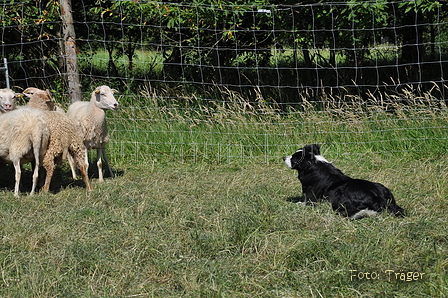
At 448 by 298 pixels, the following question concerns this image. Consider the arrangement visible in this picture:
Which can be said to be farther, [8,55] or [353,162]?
[8,55]

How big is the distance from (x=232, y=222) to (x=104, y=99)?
3.27m

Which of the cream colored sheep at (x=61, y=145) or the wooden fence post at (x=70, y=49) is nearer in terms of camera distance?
the cream colored sheep at (x=61, y=145)

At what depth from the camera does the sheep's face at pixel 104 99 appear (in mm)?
7016

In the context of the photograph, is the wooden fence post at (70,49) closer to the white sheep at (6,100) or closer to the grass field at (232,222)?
the grass field at (232,222)

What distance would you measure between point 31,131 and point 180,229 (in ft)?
8.33

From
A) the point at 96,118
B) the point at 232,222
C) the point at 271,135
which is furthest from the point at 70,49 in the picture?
the point at 232,222

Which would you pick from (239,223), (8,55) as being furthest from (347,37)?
(8,55)

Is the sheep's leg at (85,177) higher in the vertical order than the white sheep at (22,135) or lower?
lower

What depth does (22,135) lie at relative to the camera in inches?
239

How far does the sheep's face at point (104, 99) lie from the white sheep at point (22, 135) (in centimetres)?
97

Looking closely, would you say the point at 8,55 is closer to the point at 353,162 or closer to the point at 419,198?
the point at 353,162

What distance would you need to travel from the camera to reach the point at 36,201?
586 cm

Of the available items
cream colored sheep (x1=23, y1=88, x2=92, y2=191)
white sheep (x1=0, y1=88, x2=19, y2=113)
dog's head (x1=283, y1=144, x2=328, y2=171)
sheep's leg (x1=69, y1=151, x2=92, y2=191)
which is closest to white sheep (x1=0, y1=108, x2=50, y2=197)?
cream colored sheep (x1=23, y1=88, x2=92, y2=191)

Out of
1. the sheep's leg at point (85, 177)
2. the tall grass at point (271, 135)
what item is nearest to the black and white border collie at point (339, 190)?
the tall grass at point (271, 135)
